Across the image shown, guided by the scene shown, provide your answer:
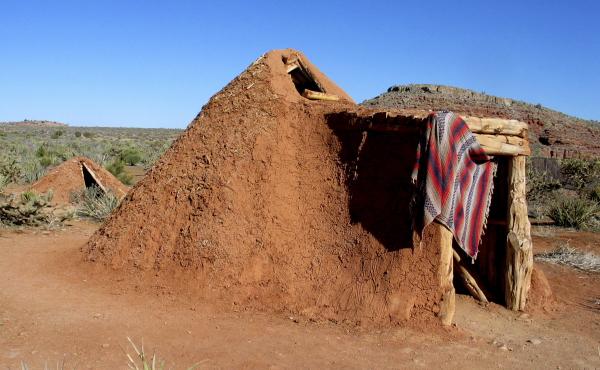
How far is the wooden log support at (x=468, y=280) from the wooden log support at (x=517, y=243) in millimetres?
301

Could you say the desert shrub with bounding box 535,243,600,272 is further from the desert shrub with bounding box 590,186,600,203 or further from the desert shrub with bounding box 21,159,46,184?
the desert shrub with bounding box 21,159,46,184

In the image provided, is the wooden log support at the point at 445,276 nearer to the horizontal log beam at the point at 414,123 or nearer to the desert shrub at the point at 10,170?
the horizontal log beam at the point at 414,123

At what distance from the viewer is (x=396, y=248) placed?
5285mm

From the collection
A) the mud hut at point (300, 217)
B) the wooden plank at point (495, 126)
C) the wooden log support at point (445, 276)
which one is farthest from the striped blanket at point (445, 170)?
the wooden plank at point (495, 126)

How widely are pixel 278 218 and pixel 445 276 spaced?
1743mm

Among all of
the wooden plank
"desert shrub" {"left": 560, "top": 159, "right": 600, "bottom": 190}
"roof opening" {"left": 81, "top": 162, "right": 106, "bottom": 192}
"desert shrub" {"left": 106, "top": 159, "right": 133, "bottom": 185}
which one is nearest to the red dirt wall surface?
the wooden plank

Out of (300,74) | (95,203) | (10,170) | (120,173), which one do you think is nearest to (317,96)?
(300,74)

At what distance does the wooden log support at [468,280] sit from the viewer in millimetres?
6261

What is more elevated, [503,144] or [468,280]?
[503,144]

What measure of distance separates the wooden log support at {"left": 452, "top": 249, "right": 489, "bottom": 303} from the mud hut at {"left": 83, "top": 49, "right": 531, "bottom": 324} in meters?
0.20

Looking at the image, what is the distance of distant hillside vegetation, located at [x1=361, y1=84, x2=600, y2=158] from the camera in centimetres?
3522

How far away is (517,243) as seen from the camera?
596 centimetres

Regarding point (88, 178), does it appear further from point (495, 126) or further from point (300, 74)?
point (495, 126)

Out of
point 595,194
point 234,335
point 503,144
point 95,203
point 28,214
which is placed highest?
point 503,144
